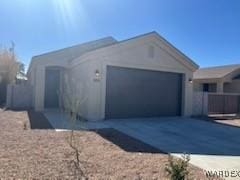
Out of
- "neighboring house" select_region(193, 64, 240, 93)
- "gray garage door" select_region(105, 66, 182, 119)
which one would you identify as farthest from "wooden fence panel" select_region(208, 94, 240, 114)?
"neighboring house" select_region(193, 64, 240, 93)

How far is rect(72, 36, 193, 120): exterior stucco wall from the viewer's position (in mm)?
11445

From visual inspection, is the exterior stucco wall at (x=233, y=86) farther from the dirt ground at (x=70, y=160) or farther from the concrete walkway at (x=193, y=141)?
the dirt ground at (x=70, y=160)

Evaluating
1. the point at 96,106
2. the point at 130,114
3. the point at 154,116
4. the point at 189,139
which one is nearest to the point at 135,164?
the point at 189,139

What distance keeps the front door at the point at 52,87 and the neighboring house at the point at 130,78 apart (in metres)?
1.35

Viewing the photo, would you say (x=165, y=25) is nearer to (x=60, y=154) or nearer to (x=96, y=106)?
(x=96, y=106)

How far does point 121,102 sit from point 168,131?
339 cm

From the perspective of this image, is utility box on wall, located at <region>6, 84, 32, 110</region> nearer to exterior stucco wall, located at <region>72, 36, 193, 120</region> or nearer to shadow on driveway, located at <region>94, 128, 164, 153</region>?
exterior stucco wall, located at <region>72, 36, 193, 120</region>

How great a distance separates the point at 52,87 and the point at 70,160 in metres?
12.5

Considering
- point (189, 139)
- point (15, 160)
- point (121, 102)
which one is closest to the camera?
point (15, 160)

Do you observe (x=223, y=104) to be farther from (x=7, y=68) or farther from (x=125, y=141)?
(x=7, y=68)

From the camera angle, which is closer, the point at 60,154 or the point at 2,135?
the point at 60,154

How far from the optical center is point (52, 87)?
17156mm

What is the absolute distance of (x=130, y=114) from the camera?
12.6 meters

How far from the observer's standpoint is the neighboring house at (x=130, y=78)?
11547 mm
